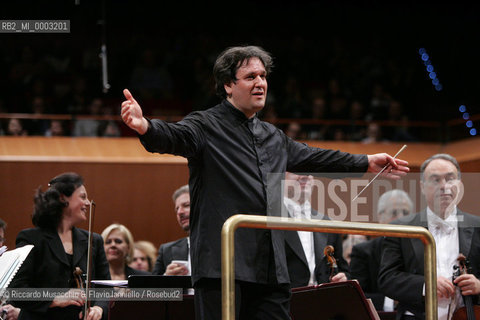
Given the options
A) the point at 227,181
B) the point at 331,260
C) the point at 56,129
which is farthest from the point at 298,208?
the point at 56,129

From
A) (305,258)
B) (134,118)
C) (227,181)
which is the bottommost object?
(305,258)

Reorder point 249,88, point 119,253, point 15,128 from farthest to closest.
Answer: point 15,128, point 119,253, point 249,88

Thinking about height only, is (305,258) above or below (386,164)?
below

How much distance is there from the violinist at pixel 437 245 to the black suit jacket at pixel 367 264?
94 centimetres

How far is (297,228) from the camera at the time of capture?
2090 millimetres


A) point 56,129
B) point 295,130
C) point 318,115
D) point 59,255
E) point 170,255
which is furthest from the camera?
point 318,115

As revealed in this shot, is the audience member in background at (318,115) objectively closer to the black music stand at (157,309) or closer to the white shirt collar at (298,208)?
the white shirt collar at (298,208)

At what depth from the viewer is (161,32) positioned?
398 inches

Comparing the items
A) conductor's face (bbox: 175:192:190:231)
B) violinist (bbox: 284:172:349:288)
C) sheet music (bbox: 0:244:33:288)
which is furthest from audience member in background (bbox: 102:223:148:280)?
sheet music (bbox: 0:244:33:288)

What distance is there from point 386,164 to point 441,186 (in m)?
0.91

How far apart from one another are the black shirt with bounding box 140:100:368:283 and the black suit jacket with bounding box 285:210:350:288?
A: 3.24 ft

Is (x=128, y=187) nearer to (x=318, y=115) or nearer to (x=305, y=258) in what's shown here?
(x=318, y=115)

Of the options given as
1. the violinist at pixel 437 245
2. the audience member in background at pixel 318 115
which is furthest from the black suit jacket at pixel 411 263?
the audience member in background at pixel 318 115

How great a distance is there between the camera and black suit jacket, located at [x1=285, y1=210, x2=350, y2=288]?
133 inches
